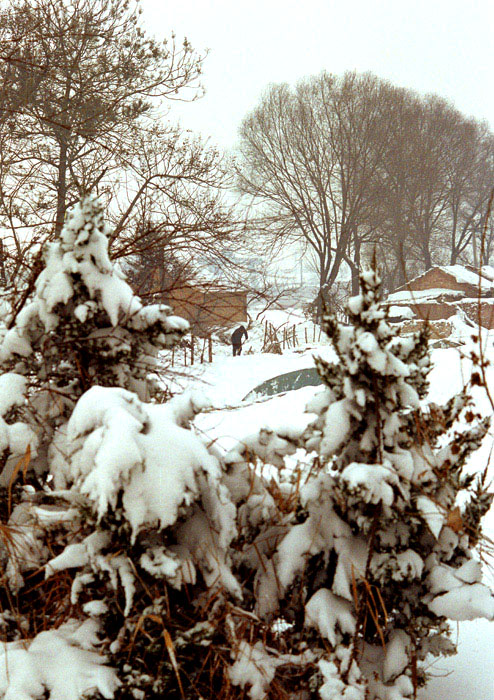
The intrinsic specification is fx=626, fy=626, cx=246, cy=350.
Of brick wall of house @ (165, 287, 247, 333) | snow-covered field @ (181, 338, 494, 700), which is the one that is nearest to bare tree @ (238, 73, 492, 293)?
snow-covered field @ (181, 338, 494, 700)

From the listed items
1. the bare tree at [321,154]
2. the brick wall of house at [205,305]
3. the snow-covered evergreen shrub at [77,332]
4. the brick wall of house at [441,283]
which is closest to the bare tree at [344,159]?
the bare tree at [321,154]

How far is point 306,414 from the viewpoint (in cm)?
723

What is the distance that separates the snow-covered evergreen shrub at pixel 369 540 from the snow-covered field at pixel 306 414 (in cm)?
21

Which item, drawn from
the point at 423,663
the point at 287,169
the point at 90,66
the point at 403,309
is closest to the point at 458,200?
the point at 287,169

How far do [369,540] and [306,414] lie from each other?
16.5 feet

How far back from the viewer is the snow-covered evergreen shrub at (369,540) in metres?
2.09

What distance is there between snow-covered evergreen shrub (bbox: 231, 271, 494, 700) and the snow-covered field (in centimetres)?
21

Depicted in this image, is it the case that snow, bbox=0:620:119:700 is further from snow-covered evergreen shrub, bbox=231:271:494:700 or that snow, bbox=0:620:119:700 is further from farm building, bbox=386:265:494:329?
farm building, bbox=386:265:494:329

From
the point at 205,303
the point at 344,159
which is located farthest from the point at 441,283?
the point at 205,303

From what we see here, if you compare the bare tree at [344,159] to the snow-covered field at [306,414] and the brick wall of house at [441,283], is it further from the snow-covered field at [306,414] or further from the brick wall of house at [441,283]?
the snow-covered field at [306,414]

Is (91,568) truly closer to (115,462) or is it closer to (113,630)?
(113,630)

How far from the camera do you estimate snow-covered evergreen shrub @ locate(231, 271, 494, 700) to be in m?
2.09

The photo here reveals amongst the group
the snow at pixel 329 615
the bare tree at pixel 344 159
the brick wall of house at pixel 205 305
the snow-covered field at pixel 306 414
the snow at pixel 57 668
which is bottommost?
the snow-covered field at pixel 306 414

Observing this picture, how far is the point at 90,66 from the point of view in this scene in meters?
13.2
